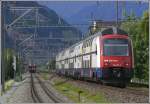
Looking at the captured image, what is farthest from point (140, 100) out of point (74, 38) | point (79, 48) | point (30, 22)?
point (74, 38)

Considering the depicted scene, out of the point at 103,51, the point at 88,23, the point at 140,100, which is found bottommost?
the point at 140,100

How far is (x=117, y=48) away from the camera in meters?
33.1

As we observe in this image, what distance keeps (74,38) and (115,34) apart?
56.4m

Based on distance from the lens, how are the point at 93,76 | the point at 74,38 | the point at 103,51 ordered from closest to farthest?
the point at 103,51 → the point at 93,76 → the point at 74,38

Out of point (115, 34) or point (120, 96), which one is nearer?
point (120, 96)

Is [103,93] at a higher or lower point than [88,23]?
lower

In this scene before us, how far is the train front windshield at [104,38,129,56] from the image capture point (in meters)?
33.1

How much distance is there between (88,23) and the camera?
52469mm

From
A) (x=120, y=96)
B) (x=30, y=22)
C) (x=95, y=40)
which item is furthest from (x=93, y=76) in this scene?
(x=30, y=22)

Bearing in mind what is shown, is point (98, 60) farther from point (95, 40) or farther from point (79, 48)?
point (79, 48)

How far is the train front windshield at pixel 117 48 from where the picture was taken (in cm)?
3309

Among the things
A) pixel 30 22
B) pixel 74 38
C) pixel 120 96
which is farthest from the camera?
pixel 74 38

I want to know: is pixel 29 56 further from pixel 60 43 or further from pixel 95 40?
pixel 95 40

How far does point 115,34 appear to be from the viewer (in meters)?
33.8
